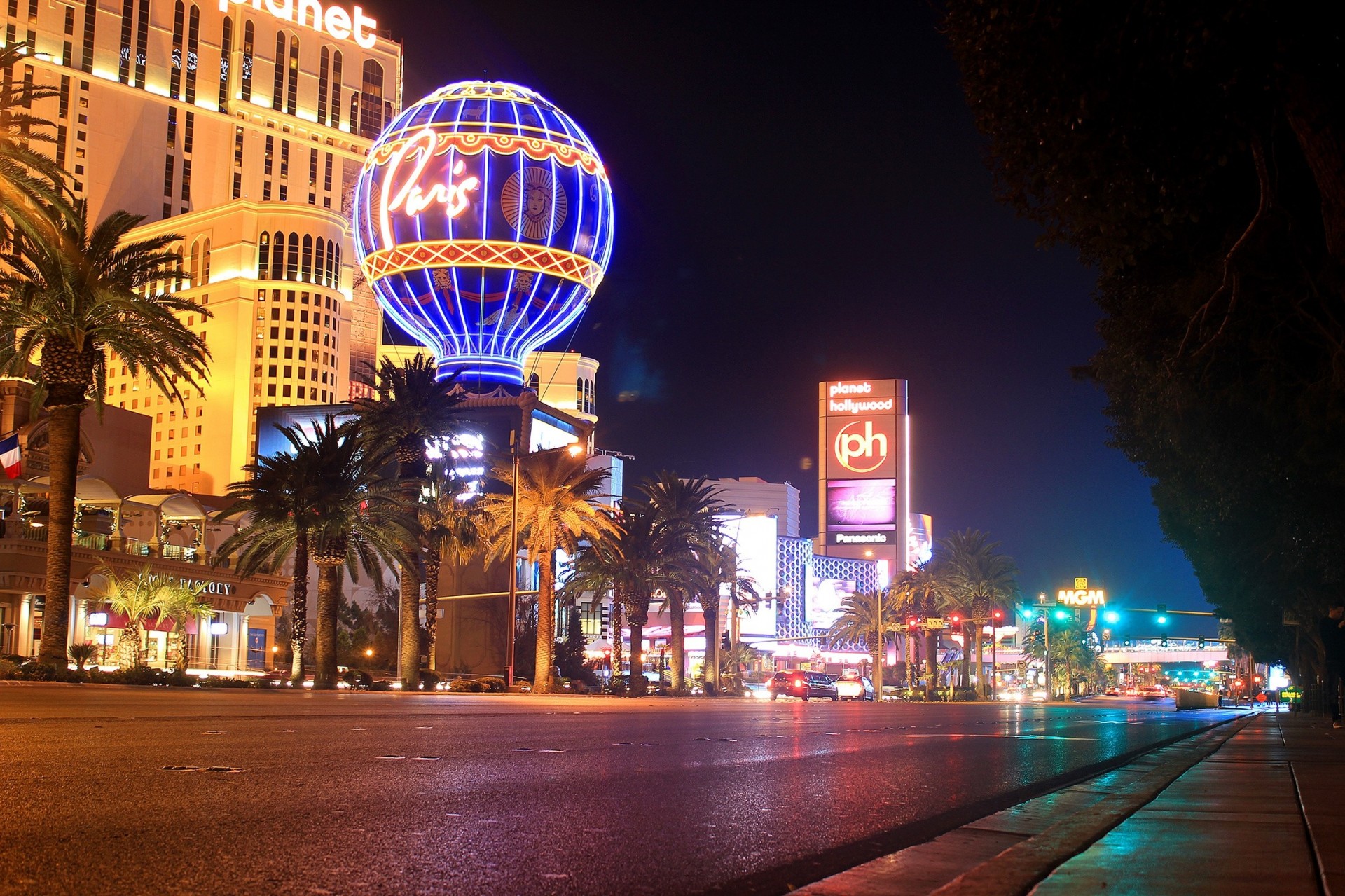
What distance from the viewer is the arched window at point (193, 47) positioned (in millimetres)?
156750

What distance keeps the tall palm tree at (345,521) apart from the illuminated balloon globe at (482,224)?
31498 millimetres

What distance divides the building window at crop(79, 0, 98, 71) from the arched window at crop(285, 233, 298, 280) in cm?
3237

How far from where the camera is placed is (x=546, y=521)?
49.3 m

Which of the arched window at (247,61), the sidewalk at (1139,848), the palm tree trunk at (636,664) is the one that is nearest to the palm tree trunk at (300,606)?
the palm tree trunk at (636,664)

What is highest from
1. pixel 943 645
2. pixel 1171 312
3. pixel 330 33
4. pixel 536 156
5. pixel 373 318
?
pixel 330 33

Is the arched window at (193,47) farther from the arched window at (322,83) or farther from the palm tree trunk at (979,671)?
the palm tree trunk at (979,671)

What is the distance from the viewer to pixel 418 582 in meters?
45.6

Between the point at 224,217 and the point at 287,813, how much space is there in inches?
5933

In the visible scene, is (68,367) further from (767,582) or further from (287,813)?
(767,582)

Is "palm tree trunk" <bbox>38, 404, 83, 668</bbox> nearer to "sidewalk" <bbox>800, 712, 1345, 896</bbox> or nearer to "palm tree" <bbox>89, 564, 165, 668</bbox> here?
"palm tree" <bbox>89, 564, 165, 668</bbox>

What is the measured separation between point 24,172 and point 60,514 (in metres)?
8.59

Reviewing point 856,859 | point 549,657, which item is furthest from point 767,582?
point 856,859

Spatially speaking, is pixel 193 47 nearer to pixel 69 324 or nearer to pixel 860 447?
pixel 860 447

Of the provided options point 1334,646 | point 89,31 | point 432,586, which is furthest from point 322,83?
point 1334,646
